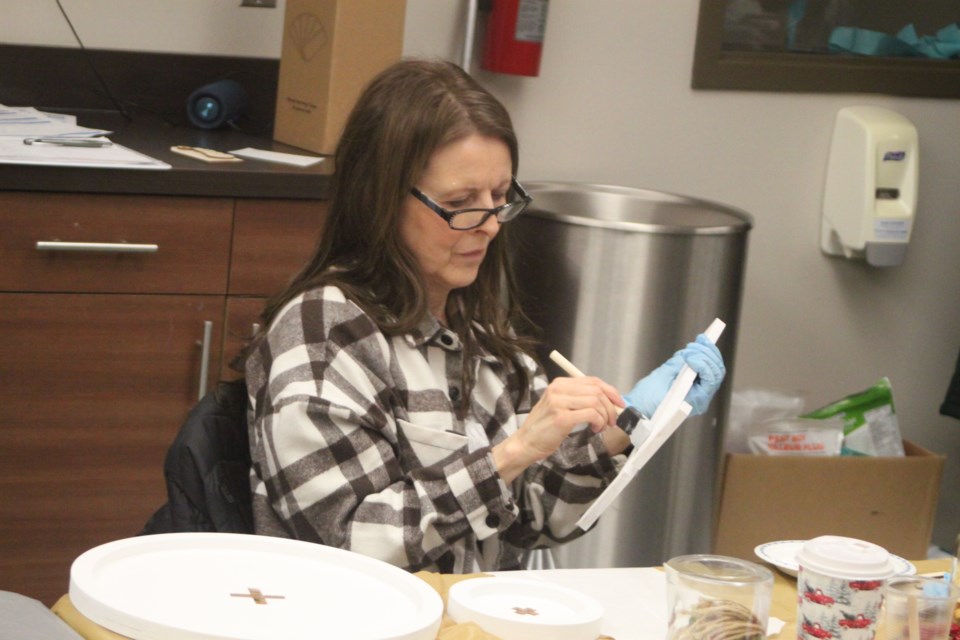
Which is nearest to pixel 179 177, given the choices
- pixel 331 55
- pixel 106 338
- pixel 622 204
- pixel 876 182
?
pixel 106 338

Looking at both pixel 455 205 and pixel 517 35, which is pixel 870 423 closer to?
pixel 517 35

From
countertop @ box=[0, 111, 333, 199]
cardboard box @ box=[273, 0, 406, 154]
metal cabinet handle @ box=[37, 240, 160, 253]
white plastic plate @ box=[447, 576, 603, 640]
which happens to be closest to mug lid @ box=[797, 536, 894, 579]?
white plastic plate @ box=[447, 576, 603, 640]

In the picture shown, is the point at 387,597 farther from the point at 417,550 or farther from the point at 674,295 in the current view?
the point at 674,295

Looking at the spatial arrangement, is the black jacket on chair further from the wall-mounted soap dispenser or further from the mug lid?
the wall-mounted soap dispenser

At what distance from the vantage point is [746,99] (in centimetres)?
321

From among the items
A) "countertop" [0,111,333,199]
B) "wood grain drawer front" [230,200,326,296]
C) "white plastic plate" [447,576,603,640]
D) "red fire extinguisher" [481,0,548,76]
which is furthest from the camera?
"red fire extinguisher" [481,0,548,76]

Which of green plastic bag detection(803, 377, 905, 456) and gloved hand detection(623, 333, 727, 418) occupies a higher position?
gloved hand detection(623, 333, 727, 418)

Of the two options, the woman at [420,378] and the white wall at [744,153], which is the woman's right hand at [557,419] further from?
the white wall at [744,153]

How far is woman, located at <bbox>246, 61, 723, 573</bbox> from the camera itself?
1.51m

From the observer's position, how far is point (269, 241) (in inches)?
95.8

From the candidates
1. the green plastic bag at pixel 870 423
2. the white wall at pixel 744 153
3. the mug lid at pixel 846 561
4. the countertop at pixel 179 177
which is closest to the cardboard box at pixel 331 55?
the countertop at pixel 179 177

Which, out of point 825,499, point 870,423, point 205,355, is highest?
point 205,355

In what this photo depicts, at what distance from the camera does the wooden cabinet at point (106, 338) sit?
2.31 m

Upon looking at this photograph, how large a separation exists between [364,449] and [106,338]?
3.31 ft
